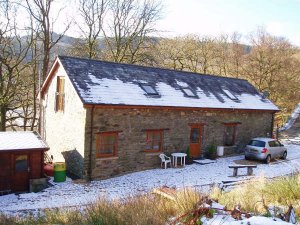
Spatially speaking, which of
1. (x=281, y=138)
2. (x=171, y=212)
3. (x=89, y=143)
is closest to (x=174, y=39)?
(x=281, y=138)

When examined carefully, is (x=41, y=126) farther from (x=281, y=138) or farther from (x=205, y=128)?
(x=281, y=138)

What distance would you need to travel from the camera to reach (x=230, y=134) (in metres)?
22.4

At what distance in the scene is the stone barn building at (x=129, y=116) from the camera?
620 inches

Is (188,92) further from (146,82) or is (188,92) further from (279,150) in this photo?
(279,150)

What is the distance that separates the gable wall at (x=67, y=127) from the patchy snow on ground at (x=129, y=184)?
1480mm

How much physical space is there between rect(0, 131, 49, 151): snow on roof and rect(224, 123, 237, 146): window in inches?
489

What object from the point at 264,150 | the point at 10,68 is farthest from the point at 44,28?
the point at 264,150

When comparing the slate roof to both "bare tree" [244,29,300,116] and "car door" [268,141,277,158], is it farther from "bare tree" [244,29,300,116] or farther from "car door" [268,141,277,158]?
"bare tree" [244,29,300,116]

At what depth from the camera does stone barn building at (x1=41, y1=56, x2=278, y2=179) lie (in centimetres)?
1576

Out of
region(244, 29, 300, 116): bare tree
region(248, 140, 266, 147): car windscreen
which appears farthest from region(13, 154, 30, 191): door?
region(244, 29, 300, 116): bare tree

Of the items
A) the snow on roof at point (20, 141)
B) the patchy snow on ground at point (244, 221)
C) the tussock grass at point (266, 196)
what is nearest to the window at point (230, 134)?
the snow on roof at point (20, 141)

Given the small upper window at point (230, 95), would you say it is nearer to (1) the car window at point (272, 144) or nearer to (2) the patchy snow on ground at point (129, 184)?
(1) the car window at point (272, 144)

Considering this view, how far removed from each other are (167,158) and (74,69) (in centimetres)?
713

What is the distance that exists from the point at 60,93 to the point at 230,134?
11718mm
